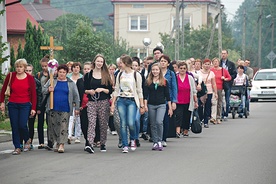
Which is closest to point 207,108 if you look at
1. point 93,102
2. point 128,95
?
point 128,95

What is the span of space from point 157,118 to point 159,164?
314cm

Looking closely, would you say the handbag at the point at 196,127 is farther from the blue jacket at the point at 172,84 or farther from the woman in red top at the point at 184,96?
the blue jacket at the point at 172,84

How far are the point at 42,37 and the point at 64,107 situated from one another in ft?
53.4

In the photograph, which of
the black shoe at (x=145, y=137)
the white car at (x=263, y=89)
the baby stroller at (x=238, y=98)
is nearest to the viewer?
the black shoe at (x=145, y=137)

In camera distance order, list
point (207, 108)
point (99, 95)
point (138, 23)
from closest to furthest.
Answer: point (99, 95), point (207, 108), point (138, 23)

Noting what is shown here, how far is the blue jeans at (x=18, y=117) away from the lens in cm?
1648

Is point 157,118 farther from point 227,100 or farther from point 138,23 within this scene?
point 138,23

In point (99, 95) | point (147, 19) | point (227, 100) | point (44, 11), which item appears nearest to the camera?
point (99, 95)

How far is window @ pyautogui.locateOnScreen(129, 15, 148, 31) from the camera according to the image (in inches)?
3447

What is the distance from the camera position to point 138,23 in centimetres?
8762

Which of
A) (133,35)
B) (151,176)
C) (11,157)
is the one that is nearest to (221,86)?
(11,157)

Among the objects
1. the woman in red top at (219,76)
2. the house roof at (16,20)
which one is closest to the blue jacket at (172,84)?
the woman in red top at (219,76)

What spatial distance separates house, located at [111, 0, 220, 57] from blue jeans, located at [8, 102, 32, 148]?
70346mm

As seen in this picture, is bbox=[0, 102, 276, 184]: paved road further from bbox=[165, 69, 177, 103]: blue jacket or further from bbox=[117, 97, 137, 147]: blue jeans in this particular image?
bbox=[165, 69, 177, 103]: blue jacket
